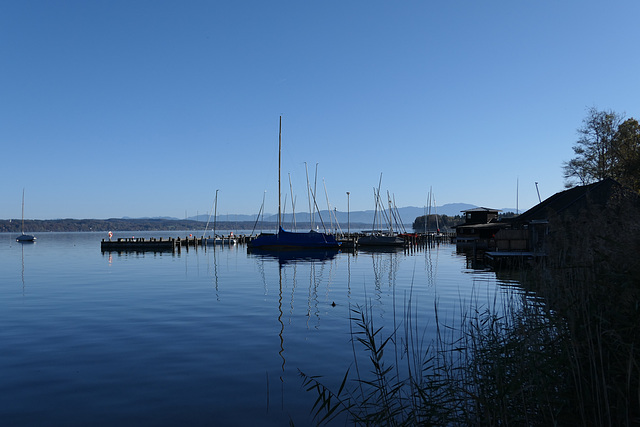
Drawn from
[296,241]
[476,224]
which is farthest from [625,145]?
[296,241]

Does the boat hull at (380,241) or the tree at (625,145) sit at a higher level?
the tree at (625,145)

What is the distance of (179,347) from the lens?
13539 mm

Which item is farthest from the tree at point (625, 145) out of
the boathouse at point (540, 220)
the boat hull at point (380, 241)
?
the boat hull at point (380, 241)

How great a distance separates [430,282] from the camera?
1165 inches

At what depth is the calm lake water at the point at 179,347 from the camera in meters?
8.91

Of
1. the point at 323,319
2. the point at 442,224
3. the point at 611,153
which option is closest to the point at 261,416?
the point at 323,319

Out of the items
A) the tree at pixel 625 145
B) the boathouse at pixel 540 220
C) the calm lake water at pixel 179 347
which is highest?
the tree at pixel 625 145

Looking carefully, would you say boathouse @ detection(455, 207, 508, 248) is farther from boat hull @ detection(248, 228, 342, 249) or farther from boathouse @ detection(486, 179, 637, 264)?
boathouse @ detection(486, 179, 637, 264)

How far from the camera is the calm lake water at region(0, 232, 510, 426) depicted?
891cm

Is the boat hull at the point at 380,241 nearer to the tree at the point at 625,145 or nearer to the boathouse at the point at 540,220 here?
the tree at the point at 625,145

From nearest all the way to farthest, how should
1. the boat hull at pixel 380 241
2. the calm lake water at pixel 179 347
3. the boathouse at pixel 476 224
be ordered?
the calm lake water at pixel 179 347
the boat hull at pixel 380 241
the boathouse at pixel 476 224

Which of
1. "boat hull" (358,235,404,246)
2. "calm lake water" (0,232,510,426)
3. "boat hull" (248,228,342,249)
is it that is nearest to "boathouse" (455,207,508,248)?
"boat hull" (358,235,404,246)

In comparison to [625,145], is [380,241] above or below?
below

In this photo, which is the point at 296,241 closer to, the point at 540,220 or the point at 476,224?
the point at 476,224
